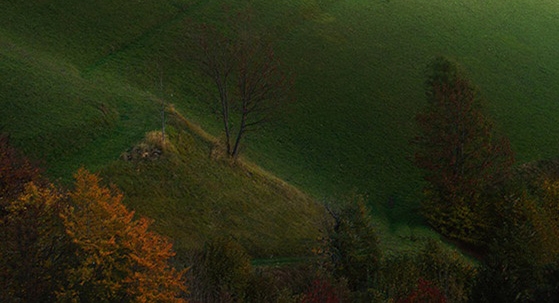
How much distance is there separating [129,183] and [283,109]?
25.3 meters

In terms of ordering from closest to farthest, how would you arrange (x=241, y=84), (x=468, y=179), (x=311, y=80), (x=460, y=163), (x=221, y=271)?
(x=221, y=271), (x=241, y=84), (x=468, y=179), (x=460, y=163), (x=311, y=80)

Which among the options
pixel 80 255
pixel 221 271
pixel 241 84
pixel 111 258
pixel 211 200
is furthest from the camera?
pixel 241 84

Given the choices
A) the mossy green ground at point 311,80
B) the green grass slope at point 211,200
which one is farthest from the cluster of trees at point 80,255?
the mossy green ground at point 311,80

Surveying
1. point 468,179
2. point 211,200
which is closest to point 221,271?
point 211,200

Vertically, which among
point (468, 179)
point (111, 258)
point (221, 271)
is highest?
point (111, 258)

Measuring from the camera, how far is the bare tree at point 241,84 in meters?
45.9

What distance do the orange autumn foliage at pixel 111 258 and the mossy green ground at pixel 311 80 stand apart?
13724 millimetres

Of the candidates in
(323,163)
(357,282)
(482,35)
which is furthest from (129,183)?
(482,35)

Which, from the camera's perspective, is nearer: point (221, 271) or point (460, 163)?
point (221, 271)

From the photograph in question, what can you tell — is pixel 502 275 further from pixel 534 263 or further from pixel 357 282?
pixel 357 282

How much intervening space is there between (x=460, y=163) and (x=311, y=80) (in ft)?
70.5

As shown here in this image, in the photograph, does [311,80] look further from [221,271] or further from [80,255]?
[80,255]

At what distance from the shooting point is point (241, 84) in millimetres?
46000

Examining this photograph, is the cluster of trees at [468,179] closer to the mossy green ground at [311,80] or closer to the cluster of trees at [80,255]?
the mossy green ground at [311,80]
